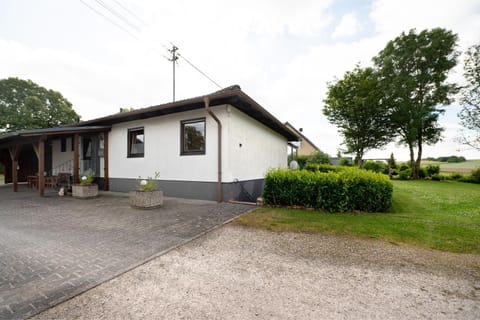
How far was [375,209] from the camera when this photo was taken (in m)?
5.25

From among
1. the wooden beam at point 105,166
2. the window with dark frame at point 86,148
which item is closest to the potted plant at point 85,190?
the wooden beam at point 105,166

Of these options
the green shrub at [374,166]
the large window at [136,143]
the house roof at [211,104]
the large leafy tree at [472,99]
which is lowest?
the green shrub at [374,166]

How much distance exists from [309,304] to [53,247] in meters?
3.76

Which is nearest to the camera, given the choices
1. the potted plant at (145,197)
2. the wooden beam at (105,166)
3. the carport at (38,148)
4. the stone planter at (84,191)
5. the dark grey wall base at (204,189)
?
the potted plant at (145,197)

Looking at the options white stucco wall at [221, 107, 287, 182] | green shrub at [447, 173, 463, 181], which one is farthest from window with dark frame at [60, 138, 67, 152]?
green shrub at [447, 173, 463, 181]

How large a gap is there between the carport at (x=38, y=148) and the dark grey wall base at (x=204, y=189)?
95.3 inches

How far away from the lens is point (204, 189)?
21.5 ft

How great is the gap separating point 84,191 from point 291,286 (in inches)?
326

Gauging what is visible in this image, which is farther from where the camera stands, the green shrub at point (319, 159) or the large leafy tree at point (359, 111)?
the green shrub at point (319, 159)

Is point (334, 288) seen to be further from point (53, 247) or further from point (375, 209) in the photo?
point (375, 209)

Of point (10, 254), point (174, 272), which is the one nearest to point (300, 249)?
point (174, 272)

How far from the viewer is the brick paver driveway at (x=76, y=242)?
1903 millimetres

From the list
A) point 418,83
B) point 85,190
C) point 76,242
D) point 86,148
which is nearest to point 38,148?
point 86,148

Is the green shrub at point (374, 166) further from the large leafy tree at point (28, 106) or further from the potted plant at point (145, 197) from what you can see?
the large leafy tree at point (28, 106)
